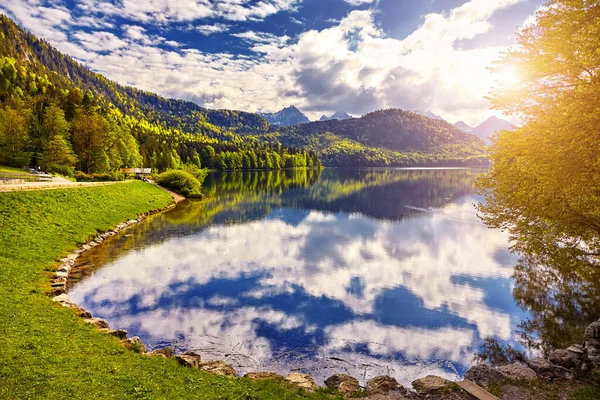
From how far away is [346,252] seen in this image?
44844mm

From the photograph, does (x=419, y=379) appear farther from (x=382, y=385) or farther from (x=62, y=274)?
(x=62, y=274)

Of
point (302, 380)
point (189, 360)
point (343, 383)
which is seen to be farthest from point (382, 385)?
point (189, 360)

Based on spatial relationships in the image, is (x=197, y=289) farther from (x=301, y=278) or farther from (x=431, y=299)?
(x=431, y=299)

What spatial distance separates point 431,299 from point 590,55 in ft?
74.5

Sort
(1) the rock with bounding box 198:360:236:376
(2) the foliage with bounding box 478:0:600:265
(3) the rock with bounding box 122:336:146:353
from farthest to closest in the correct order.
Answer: (3) the rock with bounding box 122:336:146:353 → (1) the rock with bounding box 198:360:236:376 → (2) the foliage with bounding box 478:0:600:265

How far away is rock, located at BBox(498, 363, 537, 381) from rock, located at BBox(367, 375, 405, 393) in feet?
19.7

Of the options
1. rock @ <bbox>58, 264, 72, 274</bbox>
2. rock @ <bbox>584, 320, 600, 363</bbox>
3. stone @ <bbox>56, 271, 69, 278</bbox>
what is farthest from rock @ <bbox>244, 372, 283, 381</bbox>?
rock @ <bbox>58, 264, 72, 274</bbox>

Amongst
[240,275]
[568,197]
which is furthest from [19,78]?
[568,197]

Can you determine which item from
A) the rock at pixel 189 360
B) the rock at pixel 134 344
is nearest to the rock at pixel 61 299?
the rock at pixel 134 344

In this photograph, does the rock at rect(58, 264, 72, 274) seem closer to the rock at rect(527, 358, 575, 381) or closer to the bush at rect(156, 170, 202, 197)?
the rock at rect(527, 358, 575, 381)

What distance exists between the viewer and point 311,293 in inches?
1246

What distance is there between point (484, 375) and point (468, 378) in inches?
32.9

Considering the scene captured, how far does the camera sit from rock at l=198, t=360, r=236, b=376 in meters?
17.7

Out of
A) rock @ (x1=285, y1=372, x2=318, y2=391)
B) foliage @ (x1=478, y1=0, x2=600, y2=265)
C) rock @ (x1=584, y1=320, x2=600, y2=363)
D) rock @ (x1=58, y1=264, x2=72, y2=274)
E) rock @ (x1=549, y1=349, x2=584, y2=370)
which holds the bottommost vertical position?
rock @ (x1=285, y1=372, x2=318, y2=391)
